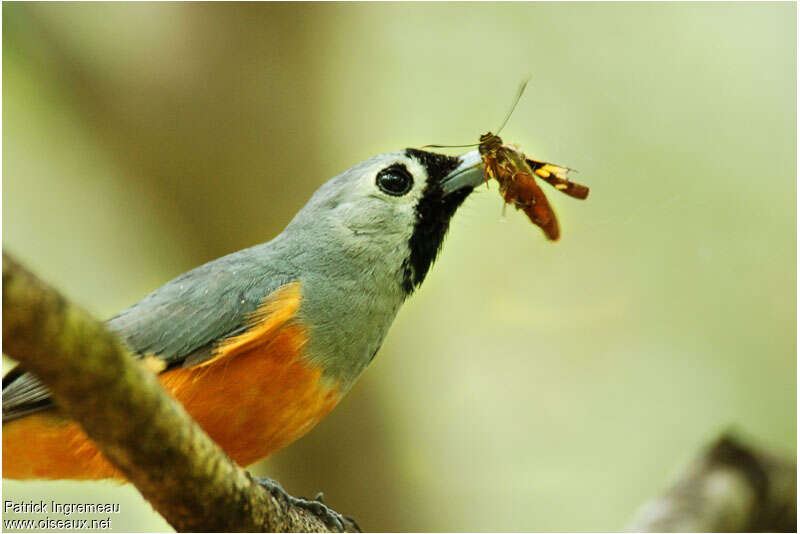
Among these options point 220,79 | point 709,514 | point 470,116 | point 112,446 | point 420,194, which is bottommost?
point 709,514

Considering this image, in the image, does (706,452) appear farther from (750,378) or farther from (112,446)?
(112,446)

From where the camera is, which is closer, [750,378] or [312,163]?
[312,163]

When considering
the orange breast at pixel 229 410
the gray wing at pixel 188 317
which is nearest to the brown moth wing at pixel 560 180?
the gray wing at pixel 188 317

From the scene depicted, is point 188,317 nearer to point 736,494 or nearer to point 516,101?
point 516,101

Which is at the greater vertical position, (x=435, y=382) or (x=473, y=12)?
(x=473, y=12)

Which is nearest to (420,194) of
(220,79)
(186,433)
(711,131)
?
(220,79)

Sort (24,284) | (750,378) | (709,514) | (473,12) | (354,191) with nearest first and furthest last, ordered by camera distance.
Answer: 1. (24,284)
2. (354,191)
3. (709,514)
4. (473,12)
5. (750,378)

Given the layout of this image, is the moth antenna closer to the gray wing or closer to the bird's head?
the bird's head

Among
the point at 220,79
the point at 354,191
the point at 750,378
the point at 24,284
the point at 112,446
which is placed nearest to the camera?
the point at 24,284
